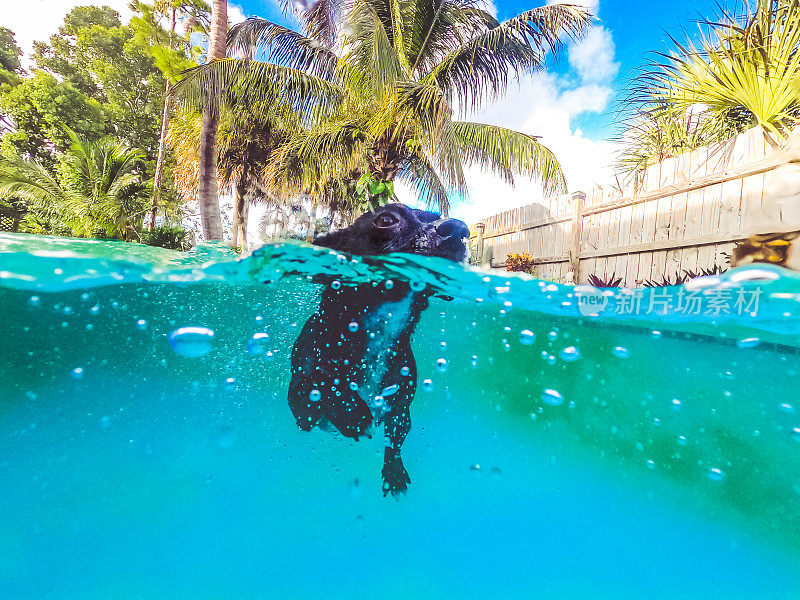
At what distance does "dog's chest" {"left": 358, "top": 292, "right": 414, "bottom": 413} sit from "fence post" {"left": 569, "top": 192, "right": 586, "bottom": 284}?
566cm

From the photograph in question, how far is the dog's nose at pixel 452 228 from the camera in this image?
2.79 metres

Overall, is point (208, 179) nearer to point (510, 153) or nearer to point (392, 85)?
point (392, 85)

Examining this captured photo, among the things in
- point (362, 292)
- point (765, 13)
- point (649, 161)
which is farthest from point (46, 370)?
point (649, 161)

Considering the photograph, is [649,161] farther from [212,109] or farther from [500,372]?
[212,109]

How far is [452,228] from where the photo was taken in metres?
2.80

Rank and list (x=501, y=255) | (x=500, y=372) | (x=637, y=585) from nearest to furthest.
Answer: (x=637, y=585) → (x=500, y=372) → (x=501, y=255)

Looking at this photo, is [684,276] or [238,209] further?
[238,209]

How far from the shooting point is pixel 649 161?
8016 millimetres

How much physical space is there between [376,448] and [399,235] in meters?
2.32

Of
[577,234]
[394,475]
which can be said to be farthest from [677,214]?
[394,475]

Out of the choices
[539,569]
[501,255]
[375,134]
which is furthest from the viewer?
[501,255]

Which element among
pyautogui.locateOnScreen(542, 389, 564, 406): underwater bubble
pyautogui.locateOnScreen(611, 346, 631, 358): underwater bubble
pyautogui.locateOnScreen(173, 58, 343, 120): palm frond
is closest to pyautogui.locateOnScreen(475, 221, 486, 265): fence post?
pyautogui.locateOnScreen(173, 58, 343, 120): palm frond

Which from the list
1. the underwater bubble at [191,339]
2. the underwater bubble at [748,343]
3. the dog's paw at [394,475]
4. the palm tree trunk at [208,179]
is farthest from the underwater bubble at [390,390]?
the palm tree trunk at [208,179]

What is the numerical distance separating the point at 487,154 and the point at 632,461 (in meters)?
6.64
